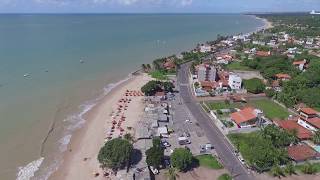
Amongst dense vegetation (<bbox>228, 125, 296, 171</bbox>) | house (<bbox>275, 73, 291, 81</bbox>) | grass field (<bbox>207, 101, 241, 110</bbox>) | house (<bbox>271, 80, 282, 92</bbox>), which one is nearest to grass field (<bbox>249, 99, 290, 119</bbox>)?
grass field (<bbox>207, 101, 241, 110</bbox>)

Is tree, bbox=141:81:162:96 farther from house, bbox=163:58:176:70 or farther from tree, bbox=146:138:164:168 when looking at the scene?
tree, bbox=146:138:164:168

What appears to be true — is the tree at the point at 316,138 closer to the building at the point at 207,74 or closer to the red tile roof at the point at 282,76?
the red tile roof at the point at 282,76

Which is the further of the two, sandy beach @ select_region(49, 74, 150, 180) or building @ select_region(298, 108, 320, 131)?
building @ select_region(298, 108, 320, 131)

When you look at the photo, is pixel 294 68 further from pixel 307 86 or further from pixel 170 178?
pixel 170 178

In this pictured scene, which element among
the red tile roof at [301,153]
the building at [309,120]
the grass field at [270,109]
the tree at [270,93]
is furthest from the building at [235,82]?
the red tile roof at [301,153]

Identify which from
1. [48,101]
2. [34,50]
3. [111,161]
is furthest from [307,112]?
[34,50]

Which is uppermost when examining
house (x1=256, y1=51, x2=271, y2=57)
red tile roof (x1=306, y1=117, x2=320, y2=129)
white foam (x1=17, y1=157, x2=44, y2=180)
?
red tile roof (x1=306, y1=117, x2=320, y2=129)
